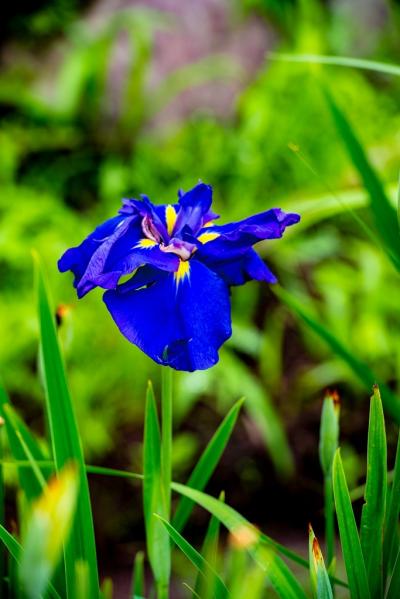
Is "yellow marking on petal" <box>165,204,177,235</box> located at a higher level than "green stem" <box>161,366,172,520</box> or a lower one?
higher

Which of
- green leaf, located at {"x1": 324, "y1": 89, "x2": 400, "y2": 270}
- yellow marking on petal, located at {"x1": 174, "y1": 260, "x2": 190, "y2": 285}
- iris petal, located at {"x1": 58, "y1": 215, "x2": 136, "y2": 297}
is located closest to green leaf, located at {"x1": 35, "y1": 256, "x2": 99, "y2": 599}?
iris petal, located at {"x1": 58, "y1": 215, "x2": 136, "y2": 297}

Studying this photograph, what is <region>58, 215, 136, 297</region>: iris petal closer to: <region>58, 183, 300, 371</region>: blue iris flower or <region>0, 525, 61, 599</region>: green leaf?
<region>58, 183, 300, 371</region>: blue iris flower

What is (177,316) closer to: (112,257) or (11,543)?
(112,257)

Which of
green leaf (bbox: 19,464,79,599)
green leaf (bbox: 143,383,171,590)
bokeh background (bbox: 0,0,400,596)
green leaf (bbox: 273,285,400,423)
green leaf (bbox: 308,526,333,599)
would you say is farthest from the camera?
bokeh background (bbox: 0,0,400,596)

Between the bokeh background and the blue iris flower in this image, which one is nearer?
the blue iris flower

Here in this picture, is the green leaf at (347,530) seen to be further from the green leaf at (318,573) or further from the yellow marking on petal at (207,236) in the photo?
the yellow marking on petal at (207,236)

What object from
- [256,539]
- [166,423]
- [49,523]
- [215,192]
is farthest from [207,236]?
[215,192]

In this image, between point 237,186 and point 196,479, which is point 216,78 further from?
point 196,479
